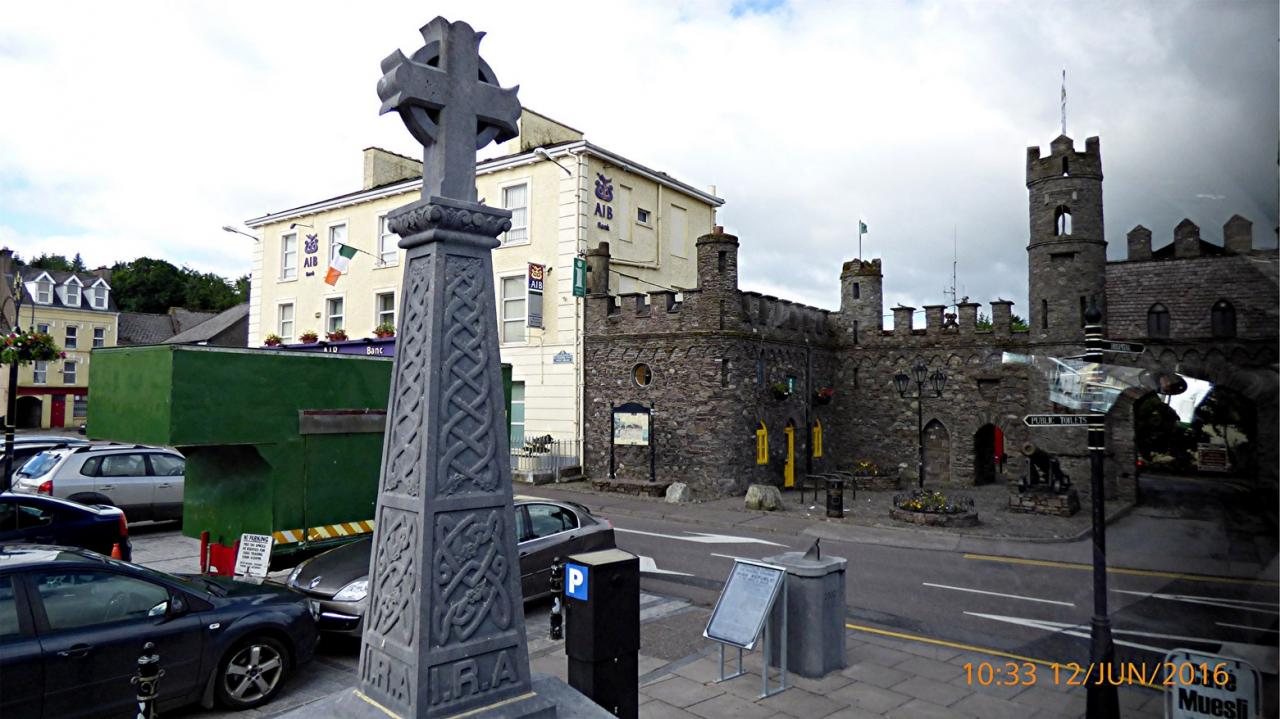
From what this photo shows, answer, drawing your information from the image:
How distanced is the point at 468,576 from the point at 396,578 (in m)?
0.40

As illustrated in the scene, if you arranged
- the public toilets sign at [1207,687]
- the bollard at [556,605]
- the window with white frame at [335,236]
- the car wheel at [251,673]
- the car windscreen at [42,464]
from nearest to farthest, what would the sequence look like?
the public toilets sign at [1207,687] < the car wheel at [251,673] < the bollard at [556,605] < the car windscreen at [42,464] < the window with white frame at [335,236]

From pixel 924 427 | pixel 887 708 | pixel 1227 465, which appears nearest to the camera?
pixel 1227 465

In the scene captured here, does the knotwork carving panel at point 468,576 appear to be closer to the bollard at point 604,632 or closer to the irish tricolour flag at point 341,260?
the bollard at point 604,632

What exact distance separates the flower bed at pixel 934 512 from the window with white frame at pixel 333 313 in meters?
23.6

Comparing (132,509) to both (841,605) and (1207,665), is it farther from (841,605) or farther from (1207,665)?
(1207,665)

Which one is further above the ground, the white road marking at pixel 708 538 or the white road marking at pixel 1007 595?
the white road marking at pixel 1007 595

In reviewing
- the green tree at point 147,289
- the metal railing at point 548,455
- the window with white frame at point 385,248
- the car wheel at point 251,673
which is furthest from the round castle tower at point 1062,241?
the green tree at point 147,289

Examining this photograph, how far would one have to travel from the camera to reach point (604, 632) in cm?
579

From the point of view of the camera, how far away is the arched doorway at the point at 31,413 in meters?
49.1

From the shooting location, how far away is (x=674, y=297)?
2372 cm

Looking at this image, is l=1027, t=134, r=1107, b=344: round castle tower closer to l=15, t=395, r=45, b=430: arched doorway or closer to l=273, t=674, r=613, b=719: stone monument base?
l=273, t=674, r=613, b=719: stone monument base

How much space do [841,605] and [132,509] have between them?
14782mm

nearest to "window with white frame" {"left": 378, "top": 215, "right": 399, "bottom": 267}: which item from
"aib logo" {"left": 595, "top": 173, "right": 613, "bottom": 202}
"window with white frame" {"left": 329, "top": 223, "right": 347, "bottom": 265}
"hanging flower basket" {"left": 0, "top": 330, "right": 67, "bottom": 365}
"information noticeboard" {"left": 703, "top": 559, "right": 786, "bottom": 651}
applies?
"window with white frame" {"left": 329, "top": 223, "right": 347, "bottom": 265}

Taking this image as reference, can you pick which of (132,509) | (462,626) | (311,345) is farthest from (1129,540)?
(311,345)
